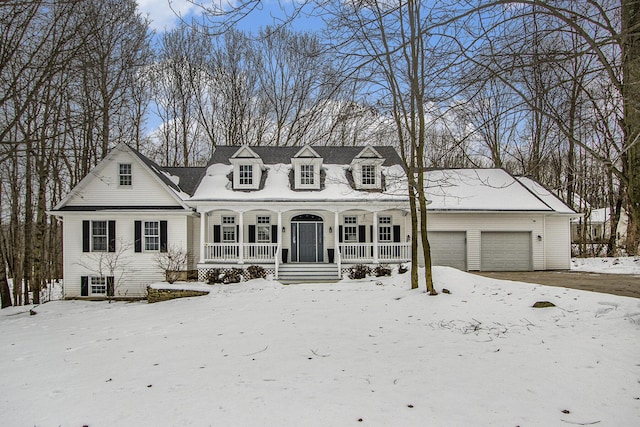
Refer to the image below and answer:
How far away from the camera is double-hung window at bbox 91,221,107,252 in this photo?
15352 millimetres

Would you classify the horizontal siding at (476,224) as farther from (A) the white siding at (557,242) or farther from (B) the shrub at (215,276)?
(B) the shrub at (215,276)

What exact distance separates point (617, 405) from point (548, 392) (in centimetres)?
61

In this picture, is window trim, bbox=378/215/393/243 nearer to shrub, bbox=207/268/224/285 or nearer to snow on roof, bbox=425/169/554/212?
snow on roof, bbox=425/169/554/212

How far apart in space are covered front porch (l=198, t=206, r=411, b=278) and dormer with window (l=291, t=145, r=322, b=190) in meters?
1.12

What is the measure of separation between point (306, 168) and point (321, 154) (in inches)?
80.3

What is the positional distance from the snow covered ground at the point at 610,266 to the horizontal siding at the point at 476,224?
2229mm

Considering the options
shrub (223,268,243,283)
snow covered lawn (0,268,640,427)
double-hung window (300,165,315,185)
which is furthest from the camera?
double-hung window (300,165,315,185)

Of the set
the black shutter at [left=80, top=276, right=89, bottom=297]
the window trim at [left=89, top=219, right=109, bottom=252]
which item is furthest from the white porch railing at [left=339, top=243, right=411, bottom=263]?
the black shutter at [left=80, top=276, right=89, bottom=297]

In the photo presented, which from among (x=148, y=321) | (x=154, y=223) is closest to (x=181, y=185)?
(x=154, y=223)

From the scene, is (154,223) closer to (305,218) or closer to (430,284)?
(305,218)

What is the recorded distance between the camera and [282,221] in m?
16.8

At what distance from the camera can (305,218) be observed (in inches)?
667

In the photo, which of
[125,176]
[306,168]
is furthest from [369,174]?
[125,176]

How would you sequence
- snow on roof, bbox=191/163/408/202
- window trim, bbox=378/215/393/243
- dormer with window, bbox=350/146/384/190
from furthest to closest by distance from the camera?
window trim, bbox=378/215/393/243 < dormer with window, bbox=350/146/384/190 < snow on roof, bbox=191/163/408/202
